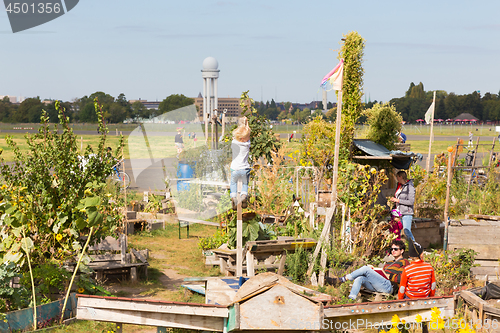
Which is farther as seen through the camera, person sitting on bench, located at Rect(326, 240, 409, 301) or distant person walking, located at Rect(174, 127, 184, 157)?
Result: distant person walking, located at Rect(174, 127, 184, 157)

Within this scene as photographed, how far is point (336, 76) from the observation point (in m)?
7.44

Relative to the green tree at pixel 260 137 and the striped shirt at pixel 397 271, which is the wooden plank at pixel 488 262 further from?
the green tree at pixel 260 137

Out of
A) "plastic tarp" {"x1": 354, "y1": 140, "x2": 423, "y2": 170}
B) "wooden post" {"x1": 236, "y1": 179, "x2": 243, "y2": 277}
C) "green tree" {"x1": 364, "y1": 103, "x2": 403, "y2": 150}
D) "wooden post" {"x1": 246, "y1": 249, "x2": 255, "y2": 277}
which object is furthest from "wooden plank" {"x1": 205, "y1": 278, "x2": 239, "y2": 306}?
"green tree" {"x1": 364, "y1": 103, "x2": 403, "y2": 150}

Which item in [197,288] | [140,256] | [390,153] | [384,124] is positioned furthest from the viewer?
[384,124]

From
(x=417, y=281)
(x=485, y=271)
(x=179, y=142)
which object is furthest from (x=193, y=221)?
(x=417, y=281)

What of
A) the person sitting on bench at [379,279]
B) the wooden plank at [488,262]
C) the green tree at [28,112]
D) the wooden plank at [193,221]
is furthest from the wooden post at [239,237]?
the green tree at [28,112]

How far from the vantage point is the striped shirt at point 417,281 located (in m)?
5.12

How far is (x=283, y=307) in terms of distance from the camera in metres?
3.65

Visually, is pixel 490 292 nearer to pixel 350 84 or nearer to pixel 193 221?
pixel 350 84

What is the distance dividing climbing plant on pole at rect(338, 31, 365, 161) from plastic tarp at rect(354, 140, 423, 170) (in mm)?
331

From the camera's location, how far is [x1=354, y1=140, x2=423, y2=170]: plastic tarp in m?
8.52

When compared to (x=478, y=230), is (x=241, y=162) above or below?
above

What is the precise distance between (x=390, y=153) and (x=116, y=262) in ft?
17.3

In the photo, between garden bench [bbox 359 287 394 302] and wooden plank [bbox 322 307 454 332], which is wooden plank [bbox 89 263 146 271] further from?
wooden plank [bbox 322 307 454 332]
